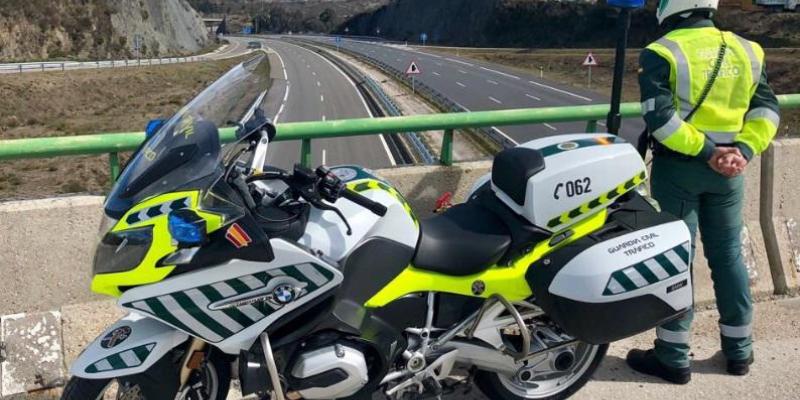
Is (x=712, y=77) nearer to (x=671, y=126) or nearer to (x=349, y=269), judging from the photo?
(x=671, y=126)

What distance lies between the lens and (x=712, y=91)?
11.8 feet

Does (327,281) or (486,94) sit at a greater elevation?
(327,281)

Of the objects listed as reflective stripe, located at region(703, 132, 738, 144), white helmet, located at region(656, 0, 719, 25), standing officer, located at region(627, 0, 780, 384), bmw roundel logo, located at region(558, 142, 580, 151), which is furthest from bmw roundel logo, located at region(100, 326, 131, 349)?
white helmet, located at region(656, 0, 719, 25)

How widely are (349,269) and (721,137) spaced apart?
2055mm

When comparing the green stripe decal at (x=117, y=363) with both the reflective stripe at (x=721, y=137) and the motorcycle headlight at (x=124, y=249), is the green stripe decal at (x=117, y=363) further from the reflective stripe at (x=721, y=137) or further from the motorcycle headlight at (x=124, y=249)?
the reflective stripe at (x=721, y=137)

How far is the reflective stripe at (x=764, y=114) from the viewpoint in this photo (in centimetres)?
370

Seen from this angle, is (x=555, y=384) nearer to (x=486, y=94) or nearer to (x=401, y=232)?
(x=401, y=232)

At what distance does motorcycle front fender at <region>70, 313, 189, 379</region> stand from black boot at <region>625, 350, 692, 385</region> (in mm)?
2599

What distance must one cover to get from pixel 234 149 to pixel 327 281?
2.07ft

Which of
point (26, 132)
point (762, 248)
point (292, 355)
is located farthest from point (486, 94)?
point (292, 355)

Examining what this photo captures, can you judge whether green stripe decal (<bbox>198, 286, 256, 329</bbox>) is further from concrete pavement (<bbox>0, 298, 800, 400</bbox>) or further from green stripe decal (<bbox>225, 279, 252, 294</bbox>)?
concrete pavement (<bbox>0, 298, 800, 400</bbox>)

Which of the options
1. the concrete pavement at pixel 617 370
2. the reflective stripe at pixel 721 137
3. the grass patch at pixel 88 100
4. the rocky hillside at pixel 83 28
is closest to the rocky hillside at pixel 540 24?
the grass patch at pixel 88 100

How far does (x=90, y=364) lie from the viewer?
2.74 meters

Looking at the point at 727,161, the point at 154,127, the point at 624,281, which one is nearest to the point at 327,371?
the point at 154,127
